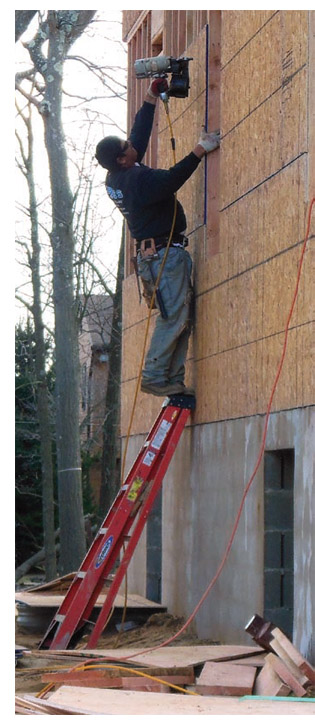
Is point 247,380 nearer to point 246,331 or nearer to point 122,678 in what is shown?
point 246,331

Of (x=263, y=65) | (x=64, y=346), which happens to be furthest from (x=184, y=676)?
(x=64, y=346)

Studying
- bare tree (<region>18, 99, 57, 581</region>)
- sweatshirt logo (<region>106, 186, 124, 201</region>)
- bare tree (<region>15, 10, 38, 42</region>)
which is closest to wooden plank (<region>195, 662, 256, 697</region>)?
sweatshirt logo (<region>106, 186, 124, 201</region>)

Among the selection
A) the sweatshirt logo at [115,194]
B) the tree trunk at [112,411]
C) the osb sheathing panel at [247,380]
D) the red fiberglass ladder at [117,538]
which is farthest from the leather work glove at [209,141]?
the tree trunk at [112,411]

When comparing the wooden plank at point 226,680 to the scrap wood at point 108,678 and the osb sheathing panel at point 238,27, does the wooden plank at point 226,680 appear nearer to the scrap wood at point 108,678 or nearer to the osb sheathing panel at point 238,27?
the scrap wood at point 108,678

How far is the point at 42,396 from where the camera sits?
21172 mm

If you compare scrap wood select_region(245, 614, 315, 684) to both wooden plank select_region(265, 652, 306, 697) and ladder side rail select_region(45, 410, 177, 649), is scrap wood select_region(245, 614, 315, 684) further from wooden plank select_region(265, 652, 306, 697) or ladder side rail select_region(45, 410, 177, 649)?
ladder side rail select_region(45, 410, 177, 649)

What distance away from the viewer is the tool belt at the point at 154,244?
8680 mm

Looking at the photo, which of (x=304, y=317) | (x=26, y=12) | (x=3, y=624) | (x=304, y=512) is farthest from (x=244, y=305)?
(x=26, y=12)

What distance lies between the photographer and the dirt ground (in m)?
6.72

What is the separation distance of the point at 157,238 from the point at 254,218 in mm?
1381

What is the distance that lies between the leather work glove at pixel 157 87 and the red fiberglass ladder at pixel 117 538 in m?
2.38

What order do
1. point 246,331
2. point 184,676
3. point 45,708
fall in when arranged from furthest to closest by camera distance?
1. point 246,331
2. point 184,676
3. point 45,708
